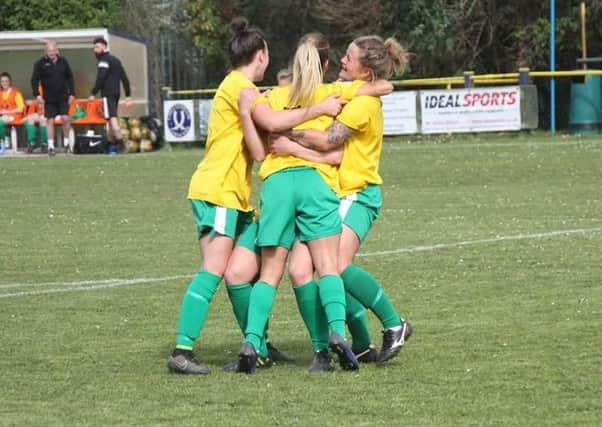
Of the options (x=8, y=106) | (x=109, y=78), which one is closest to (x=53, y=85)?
(x=109, y=78)

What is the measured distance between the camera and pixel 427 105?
31.2 meters

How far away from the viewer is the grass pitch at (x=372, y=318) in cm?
691

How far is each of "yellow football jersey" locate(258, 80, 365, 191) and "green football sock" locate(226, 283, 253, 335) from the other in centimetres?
62

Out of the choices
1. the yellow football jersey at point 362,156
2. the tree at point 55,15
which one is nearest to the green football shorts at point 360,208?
the yellow football jersey at point 362,156

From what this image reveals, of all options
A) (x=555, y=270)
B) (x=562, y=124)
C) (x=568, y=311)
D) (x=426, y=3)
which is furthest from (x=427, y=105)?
(x=568, y=311)

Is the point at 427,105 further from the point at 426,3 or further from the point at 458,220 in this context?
the point at 458,220

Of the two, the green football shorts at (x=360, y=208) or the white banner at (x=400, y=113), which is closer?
the green football shorts at (x=360, y=208)

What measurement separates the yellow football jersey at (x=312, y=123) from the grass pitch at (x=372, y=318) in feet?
3.36

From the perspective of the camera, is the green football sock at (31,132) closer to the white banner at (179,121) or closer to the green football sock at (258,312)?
the white banner at (179,121)

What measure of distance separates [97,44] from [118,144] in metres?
2.51

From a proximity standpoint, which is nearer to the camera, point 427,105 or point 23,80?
point 427,105

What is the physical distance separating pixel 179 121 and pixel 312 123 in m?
24.8

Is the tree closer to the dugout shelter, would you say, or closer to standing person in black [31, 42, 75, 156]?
the dugout shelter

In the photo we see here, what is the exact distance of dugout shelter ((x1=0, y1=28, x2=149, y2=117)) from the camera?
34438 millimetres
